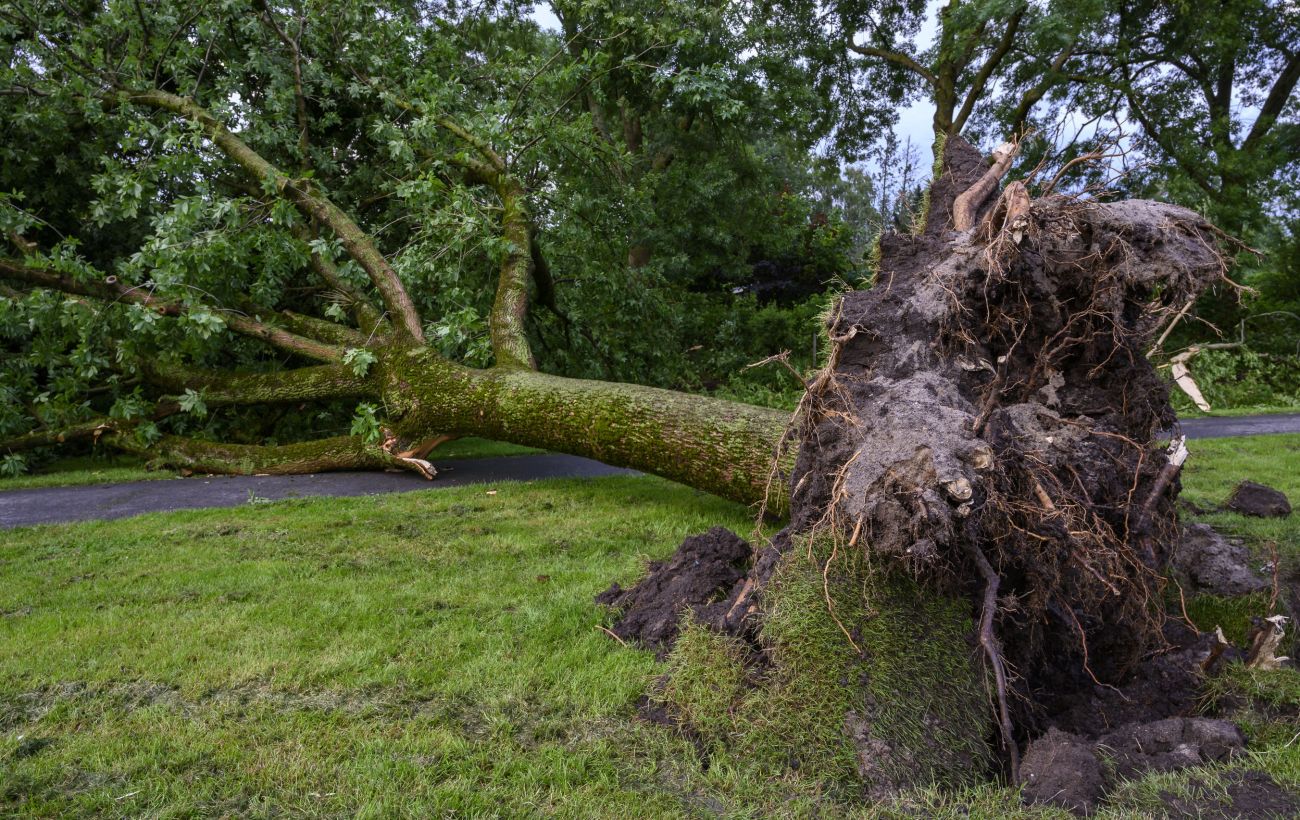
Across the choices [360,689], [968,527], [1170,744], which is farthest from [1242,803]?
[360,689]

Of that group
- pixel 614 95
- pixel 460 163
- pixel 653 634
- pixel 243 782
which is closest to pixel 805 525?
pixel 653 634

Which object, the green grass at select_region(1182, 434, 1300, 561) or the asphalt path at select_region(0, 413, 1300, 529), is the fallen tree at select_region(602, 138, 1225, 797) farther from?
the asphalt path at select_region(0, 413, 1300, 529)

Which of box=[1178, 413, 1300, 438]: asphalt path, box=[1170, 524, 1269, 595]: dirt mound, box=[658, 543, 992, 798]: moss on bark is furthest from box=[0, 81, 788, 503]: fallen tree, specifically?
box=[1178, 413, 1300, 438]: asphalt path

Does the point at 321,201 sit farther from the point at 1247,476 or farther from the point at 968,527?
the point at 1247,476

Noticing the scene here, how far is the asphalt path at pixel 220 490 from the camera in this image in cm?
605

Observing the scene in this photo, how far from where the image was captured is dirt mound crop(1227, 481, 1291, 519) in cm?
481

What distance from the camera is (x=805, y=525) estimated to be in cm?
294

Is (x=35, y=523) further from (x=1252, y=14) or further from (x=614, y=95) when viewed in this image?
(x=1252, y=14)

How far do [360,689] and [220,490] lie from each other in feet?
15.8

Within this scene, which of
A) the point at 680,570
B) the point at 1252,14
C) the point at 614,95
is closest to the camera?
the point at 680,570

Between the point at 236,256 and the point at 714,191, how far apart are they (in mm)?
8589

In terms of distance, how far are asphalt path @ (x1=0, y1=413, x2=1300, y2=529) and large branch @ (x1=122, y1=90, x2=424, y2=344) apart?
1.41 m

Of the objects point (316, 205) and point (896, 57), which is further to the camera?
point (896, 57)

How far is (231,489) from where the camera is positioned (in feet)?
22.3
